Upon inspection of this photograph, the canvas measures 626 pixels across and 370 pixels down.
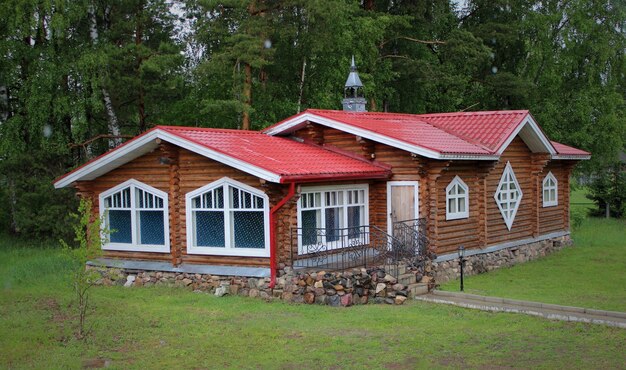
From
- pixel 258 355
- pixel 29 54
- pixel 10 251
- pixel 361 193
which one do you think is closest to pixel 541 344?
pixel 258 355

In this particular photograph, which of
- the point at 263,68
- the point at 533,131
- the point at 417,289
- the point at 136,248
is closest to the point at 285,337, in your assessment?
the point at 417,289

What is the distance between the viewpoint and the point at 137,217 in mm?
19266

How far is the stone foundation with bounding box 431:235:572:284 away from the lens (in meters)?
19.4

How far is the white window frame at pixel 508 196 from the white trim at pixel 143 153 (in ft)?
28.6

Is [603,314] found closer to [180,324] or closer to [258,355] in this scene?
[258,355]

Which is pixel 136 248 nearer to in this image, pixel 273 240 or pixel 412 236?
pixel 273 240

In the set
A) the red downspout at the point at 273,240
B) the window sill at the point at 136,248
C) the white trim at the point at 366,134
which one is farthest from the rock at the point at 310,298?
the white trim at the point at 366,134

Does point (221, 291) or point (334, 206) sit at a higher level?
point (334, 206)

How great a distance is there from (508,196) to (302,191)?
809cm

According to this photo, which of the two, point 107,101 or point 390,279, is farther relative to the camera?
point 107,101

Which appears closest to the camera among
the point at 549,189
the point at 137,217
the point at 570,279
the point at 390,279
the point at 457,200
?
the point at 390,279

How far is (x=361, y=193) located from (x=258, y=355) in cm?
854

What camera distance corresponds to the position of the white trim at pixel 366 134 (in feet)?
59.9

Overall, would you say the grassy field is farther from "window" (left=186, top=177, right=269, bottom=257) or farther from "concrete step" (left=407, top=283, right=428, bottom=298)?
"window" (left=186, top=177, right=269, bottom=257)
